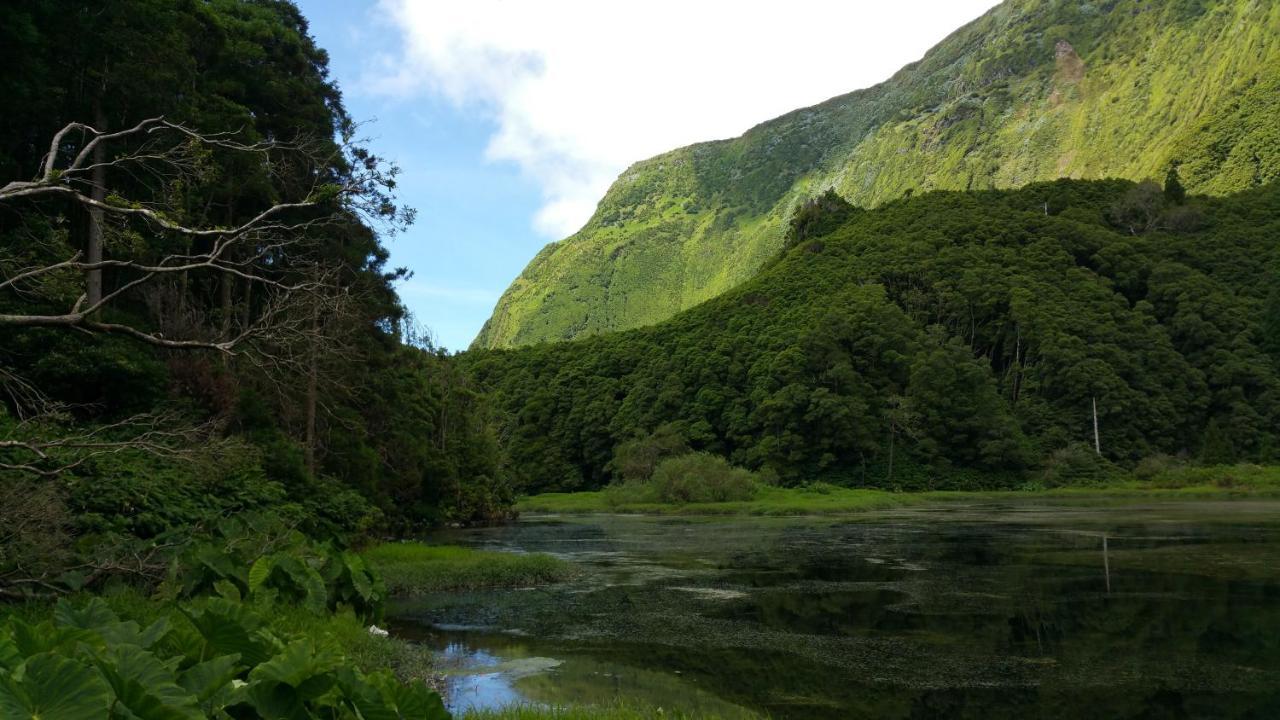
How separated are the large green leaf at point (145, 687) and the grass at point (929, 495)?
55550 mm

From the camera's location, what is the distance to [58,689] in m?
3.43

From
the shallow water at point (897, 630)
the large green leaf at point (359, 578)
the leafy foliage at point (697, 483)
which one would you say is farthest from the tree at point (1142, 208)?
the large green leaf at point (359, 578)

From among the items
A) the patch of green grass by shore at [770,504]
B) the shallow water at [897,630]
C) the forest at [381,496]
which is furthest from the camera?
the patch of green grass by shore at [770,504]

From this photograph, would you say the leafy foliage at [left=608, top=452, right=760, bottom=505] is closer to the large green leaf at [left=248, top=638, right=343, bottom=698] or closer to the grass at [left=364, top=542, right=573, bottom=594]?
the grass at [left=364, top=542, right=573, bottom=594]

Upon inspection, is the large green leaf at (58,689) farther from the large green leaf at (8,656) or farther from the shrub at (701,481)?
the shrub at (701,481)

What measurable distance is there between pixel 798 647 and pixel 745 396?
258 ft

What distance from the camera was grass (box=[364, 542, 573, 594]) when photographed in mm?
23406

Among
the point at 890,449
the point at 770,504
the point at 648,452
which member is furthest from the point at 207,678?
the point at 890,449

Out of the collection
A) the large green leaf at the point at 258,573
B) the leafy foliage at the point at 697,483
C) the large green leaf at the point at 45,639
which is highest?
the large green leaf at the point at 45,639

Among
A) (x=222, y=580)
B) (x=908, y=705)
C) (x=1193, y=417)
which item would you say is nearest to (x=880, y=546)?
(x=908, y=705)

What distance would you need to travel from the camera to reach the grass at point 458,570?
76.8 feet

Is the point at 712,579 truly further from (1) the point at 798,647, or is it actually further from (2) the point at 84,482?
(2) the point at 84,482

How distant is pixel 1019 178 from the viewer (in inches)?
7372

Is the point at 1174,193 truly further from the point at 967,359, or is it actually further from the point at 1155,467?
the point at 1155,467
